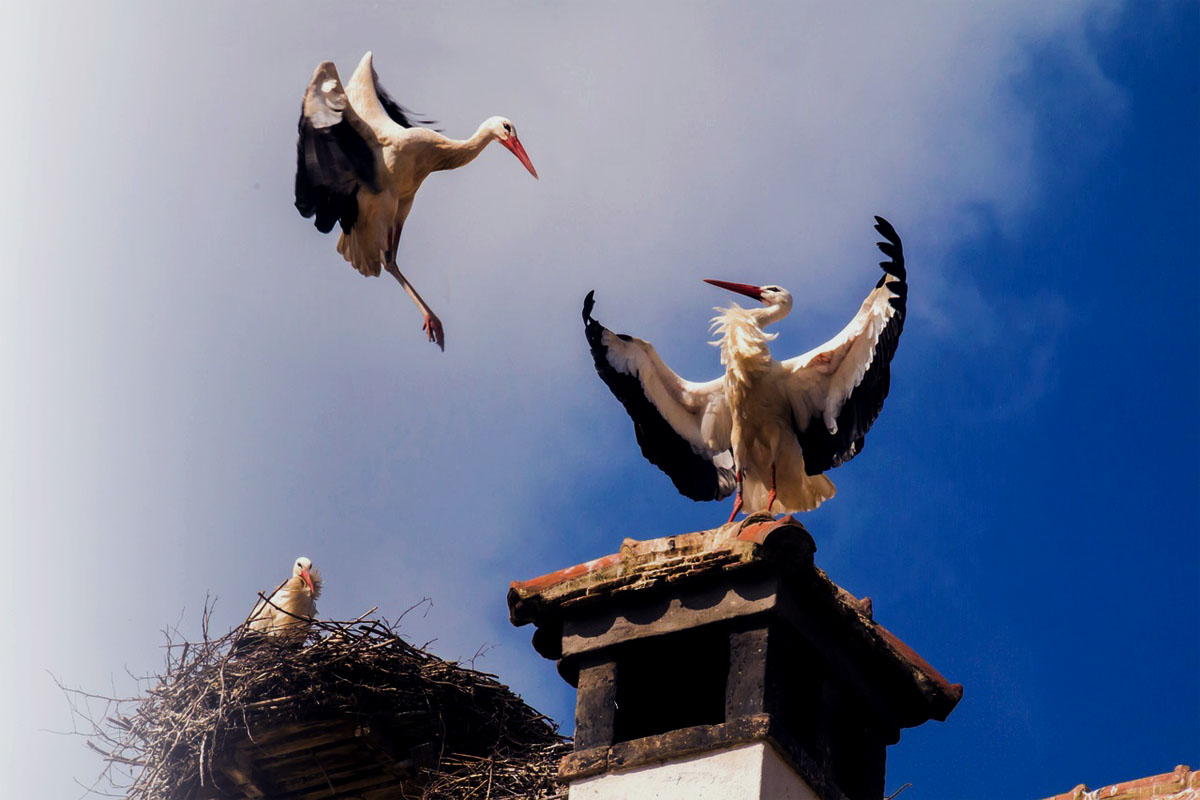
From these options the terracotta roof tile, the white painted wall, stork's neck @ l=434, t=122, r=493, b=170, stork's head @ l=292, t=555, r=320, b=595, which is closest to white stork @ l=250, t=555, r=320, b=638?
stork's head @ l=292, t=555, r=320, b=595

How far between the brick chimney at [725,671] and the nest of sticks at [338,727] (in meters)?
2.50

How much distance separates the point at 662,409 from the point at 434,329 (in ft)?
5.79

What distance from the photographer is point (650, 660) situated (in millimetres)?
7352

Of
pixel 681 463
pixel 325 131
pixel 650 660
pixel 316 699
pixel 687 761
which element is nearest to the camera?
pixel 687 761

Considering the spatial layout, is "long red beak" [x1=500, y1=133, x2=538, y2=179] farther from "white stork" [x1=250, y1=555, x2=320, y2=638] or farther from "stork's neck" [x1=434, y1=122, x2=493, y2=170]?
"white stork" [x1=250, y1=555, x2=320, y2=638]

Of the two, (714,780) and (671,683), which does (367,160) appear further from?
(714,780)

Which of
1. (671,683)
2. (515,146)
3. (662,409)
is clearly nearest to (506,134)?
(515,146)

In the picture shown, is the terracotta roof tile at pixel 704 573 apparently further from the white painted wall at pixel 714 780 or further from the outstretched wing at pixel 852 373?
the outstretched wing at pixel 852 373

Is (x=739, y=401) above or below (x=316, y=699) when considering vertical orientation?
above

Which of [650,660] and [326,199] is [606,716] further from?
[326,199]

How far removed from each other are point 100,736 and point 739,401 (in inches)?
151

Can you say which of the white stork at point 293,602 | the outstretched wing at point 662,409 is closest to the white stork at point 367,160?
the outstretched wing at point 662,409

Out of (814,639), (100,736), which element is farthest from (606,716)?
(100,736)

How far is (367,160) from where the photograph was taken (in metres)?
12.2
